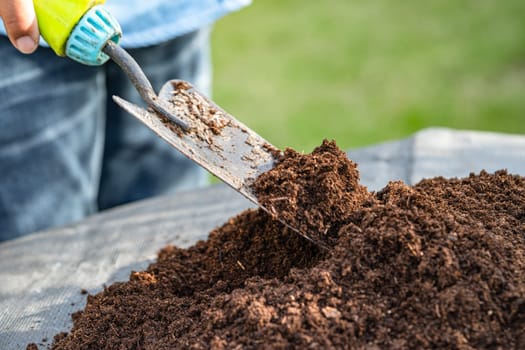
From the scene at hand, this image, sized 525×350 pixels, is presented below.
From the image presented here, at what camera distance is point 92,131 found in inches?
71.7

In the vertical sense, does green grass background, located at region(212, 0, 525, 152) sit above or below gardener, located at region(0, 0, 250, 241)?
above

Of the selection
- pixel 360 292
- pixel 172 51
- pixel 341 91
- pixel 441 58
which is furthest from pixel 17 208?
pixel 441 58

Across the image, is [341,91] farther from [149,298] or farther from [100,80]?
[149,298]

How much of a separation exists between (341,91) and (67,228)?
250 centimetres

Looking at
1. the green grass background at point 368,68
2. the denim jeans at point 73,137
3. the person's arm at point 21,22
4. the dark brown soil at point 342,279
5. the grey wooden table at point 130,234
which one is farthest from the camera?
the green grass background at point 368,68

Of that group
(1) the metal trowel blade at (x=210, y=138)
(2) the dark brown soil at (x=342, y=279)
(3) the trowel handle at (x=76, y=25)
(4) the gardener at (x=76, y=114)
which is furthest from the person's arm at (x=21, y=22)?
(2) the dark brown soil at (x=342, y=279)

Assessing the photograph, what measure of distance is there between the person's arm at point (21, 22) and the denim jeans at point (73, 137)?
14.4 inches

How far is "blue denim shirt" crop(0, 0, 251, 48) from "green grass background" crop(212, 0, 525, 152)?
161 centimetres

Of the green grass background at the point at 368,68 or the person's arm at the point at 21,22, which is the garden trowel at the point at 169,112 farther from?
the green grass background at the point at 368,68

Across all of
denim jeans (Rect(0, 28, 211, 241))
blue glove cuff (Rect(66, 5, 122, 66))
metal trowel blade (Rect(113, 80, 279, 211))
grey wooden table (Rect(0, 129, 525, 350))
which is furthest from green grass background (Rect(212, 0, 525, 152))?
blue glove cuff (Rect(66, 5, 122, 66))

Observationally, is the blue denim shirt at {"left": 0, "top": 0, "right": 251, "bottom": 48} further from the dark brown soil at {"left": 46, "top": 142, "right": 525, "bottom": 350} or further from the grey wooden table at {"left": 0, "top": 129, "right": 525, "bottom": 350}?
the dark brown soil at {"left": 46, "top": 142, "right": 525, "bottom": 350}

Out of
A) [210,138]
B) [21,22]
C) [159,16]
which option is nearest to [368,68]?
[159,16]

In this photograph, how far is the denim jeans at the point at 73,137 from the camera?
163 centimetres

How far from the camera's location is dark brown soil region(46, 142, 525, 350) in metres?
0.96
